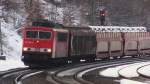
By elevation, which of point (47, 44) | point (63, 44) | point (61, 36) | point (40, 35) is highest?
point (40, 35)

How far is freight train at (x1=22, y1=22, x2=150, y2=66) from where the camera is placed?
32.5 metres

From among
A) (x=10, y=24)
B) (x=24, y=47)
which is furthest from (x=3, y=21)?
(x=24, y=47)

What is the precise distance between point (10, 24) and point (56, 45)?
2099cm

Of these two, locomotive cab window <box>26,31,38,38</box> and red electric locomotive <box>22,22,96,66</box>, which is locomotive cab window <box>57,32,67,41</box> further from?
locomotive cab window <box>26,31,38,38</box>

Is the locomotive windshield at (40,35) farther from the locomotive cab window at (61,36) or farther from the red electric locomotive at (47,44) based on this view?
the locomotive cab window at (61,36)

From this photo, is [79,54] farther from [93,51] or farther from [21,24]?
[21,24]

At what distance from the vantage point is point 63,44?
3456cm

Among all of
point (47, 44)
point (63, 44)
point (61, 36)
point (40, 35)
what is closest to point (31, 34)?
point (40, 35)

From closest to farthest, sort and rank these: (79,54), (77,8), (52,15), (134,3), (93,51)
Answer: (79,54)
(93,51)
(52,15)
(77,8)
(134,3)

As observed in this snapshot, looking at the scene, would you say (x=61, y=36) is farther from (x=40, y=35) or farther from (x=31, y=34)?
(x=31, y=34)

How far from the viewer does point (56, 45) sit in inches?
1309

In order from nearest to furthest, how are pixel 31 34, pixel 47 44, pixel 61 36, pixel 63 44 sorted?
pixel 47 44, pixel 31 34, pixel 61 36, pixel 63 44

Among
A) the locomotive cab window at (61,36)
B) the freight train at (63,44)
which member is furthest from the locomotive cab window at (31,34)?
the locomotive cab window at (61,36)

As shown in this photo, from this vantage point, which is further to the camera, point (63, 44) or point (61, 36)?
point (63, 44)
